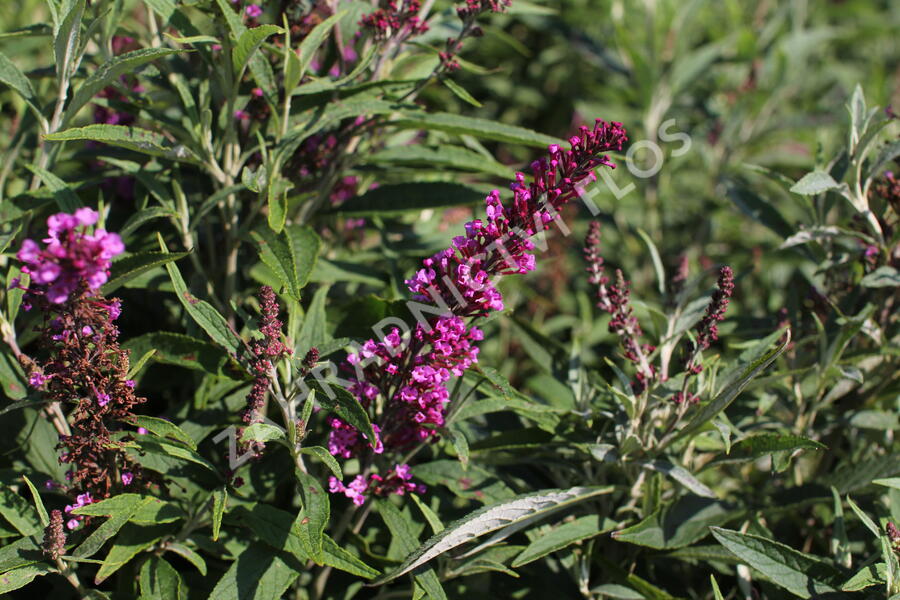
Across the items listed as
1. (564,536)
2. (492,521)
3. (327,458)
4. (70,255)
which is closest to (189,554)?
(327,458)

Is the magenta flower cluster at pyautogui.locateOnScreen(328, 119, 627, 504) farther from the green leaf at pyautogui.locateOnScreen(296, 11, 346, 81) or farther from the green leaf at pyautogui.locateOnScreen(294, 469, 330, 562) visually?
the green leaf at pyautogui.locateOnScreen(296, 11, 346, 81)

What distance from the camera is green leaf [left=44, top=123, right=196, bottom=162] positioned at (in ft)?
5.61

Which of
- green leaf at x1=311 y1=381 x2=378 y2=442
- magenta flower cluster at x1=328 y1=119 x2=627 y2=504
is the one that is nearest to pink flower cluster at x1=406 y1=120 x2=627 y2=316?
magenta flower cluster at x1=328 y1=119 x2=627 y2=504

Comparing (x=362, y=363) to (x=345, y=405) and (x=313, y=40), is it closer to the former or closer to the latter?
(x=345, y=405)

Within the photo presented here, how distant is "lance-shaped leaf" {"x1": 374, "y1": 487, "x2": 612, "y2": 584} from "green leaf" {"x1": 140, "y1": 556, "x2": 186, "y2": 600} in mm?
471

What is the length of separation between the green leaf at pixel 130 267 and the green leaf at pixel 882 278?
1866mm

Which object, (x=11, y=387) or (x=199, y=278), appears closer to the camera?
(x=11, y=387)

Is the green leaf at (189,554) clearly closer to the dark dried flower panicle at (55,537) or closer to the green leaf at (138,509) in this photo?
the green leaf at (138,509)

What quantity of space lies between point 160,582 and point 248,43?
129cm

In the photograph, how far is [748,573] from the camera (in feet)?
6.98

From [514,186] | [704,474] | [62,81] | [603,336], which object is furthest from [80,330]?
[603,336]

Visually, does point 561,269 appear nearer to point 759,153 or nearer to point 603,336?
point 603,336

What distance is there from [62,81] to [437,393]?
1.22 meters

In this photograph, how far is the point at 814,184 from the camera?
2059mm
